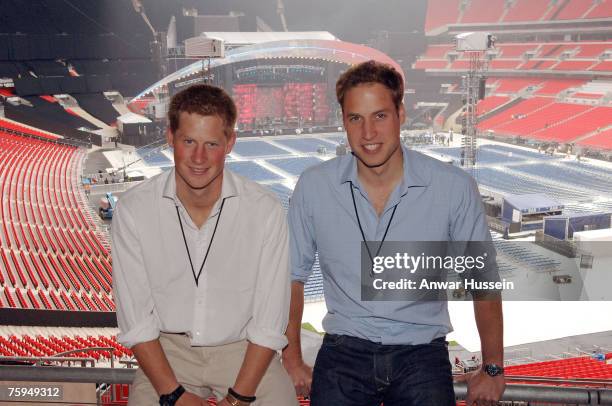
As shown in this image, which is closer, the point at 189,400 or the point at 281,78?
the point at 189,400

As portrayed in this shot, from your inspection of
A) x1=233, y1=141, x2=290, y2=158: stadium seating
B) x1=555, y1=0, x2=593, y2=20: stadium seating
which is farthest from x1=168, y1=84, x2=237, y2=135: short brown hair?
x1=555, y1=0, x2=593, y2=20: stadium seating

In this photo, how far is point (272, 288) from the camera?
190 cm

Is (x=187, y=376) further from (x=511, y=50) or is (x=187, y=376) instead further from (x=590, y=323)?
(x=511, y=50)

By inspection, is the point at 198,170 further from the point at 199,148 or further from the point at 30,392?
the point at 30,392

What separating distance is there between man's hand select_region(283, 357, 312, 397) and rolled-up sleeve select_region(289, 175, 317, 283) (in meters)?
0.25

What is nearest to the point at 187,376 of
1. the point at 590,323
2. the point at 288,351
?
the point at 288,351

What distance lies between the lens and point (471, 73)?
19844 millimetres

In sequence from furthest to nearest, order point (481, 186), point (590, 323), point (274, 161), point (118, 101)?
point (118, 101) < point (274, 161) < point (481, 186) < point (590, 323)

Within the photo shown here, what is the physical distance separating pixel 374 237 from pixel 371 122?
1.14 ft

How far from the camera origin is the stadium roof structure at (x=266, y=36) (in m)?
31.8

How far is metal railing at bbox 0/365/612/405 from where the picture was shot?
5.68ft

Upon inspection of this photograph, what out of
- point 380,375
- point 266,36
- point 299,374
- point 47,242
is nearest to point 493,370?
point 380,375

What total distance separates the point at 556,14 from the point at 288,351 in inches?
1269

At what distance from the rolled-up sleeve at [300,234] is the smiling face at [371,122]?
0.22 meters
